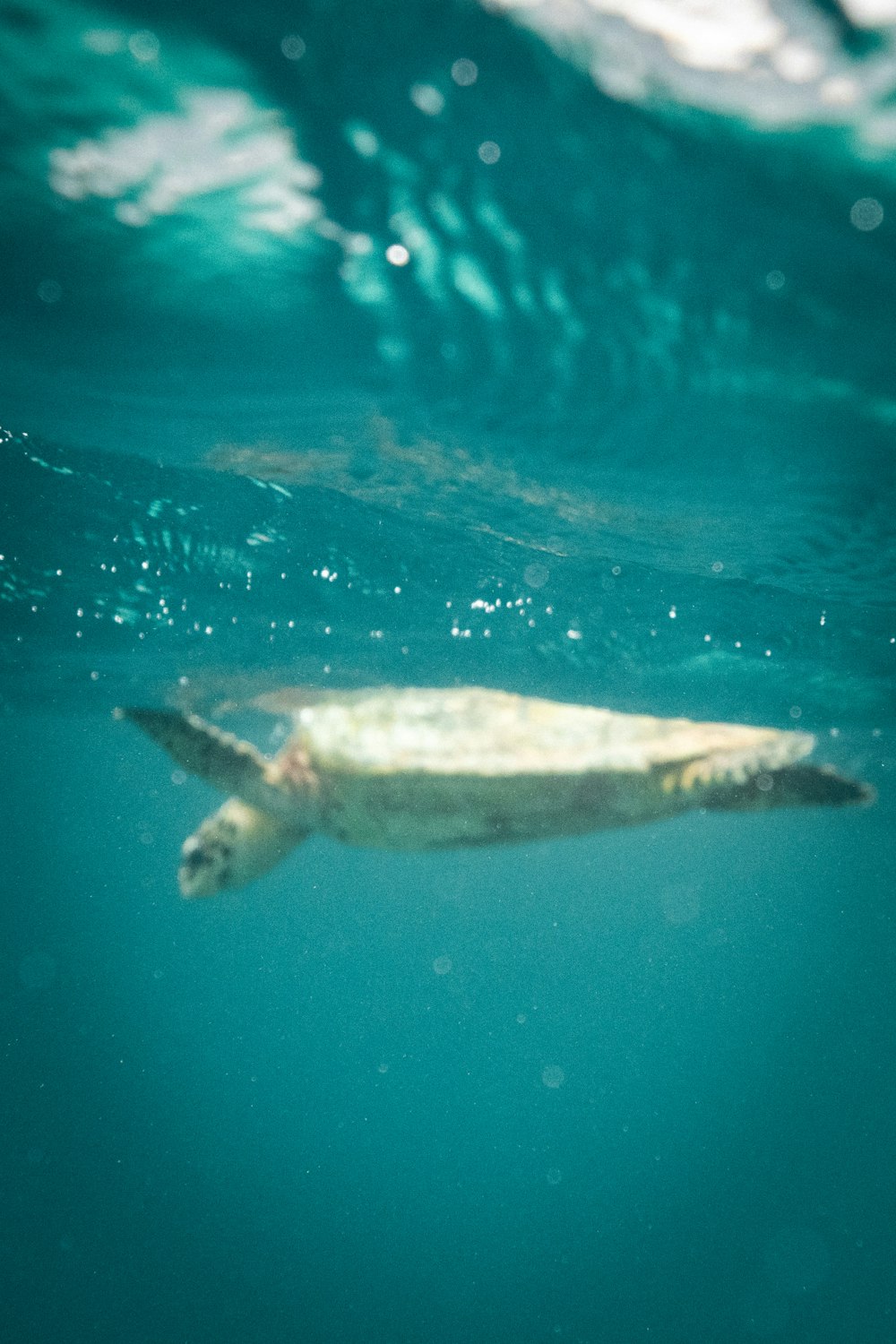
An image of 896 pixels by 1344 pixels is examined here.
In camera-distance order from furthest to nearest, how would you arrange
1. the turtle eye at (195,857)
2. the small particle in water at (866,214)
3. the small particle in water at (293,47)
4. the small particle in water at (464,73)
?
the turtle eye at (195,857)
the small particle in water at (866,214)
the small particle in water at (464,73)
the small particle in water at (293,47)

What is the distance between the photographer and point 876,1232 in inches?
1411

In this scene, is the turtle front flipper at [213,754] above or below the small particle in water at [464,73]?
below

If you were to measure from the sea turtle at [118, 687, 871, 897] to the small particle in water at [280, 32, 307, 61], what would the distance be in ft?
13.4

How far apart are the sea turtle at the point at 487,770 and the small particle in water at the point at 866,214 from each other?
10.2 feet

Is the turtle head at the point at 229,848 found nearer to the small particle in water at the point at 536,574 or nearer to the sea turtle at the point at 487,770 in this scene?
the sea turtle at the point at 487,770

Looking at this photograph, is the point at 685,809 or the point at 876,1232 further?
the point at 876,1232

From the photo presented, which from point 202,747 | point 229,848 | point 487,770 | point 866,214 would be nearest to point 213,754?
point 202,747

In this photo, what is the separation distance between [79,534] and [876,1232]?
47.9 meters

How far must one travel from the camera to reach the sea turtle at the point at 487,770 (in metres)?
4.96

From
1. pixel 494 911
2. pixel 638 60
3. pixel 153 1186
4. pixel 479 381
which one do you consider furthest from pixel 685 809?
pixel 494 911

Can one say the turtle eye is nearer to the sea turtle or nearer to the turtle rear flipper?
the sea turtle

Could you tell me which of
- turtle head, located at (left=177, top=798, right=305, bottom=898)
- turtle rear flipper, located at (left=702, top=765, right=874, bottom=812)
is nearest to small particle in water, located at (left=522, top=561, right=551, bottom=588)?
turtle head, located at (left=177, top=798, right=305, bottom=898)

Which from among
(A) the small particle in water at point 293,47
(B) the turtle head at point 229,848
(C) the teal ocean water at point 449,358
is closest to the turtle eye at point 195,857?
(B) the turtle head at point 229,848

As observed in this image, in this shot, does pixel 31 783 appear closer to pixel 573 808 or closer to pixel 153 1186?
pixel 153 1186
